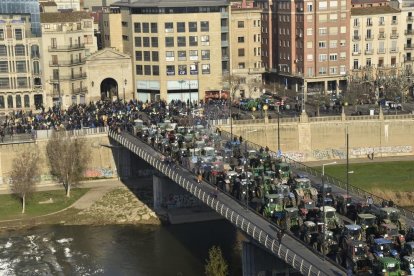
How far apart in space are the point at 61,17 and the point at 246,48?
3419 cm

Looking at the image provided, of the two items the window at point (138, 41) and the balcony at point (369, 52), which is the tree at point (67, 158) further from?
the balcony at point (369, 52)

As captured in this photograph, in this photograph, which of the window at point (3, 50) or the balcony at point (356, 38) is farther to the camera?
the balcony at point (356, 38)

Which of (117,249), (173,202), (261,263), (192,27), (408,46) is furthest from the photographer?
(408,46)

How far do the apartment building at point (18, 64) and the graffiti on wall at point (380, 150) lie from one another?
4949 cm

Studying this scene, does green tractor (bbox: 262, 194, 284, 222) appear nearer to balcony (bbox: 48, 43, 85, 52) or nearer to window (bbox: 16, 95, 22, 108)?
window (bbox: 16, 95, 22, 108)

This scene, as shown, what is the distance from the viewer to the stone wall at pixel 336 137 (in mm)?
130250

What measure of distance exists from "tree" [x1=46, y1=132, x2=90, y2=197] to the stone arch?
A: 1343 inches

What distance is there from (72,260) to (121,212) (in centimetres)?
1707

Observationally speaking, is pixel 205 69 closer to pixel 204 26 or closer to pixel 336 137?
pixel 204 26

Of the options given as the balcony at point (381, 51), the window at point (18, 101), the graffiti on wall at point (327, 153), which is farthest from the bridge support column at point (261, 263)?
the balcony at point (381, 51)

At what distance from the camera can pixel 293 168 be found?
91.8 meters

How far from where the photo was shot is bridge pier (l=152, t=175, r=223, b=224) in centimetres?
10425

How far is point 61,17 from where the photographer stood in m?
144

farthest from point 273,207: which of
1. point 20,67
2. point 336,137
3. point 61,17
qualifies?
point 61,17
